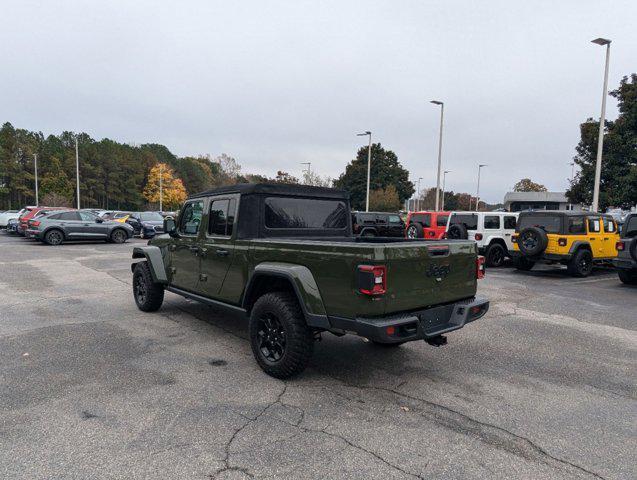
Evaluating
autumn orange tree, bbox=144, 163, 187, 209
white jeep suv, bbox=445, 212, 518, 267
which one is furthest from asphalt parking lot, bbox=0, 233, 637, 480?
autumn orange tree, bbox=144, 163, 187, 209

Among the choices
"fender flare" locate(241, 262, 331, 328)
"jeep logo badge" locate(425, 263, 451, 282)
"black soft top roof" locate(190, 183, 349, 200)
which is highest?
"black soft top roof" locate(190, 183, 349, 200)

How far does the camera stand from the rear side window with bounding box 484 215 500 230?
46.9 feet

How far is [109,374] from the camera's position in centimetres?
441

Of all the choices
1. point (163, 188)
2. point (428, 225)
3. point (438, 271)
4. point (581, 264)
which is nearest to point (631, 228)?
point (581, 264)

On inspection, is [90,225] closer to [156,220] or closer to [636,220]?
[156,220]

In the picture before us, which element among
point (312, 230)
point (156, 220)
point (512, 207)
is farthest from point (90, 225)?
point (512, 207)

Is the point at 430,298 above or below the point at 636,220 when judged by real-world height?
below

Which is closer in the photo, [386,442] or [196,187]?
[386,442]

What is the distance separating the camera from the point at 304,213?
218 inches

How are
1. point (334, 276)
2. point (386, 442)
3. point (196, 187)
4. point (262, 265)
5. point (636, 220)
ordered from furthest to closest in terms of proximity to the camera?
point (196, 187), point (636, 220), point (262, 265), point (334, 276), point (386, 442)

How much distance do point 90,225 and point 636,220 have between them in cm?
2075

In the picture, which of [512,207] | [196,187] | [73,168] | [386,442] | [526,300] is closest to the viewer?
[386,442]

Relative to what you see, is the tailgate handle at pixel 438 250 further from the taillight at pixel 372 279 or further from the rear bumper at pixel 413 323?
the taillight at pixel 372 279

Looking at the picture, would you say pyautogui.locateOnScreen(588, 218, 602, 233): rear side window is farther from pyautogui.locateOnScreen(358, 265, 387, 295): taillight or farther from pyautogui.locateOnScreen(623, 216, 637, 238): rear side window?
pyautogui.locateOnScreen(358, 265, 387, 295): taillight
